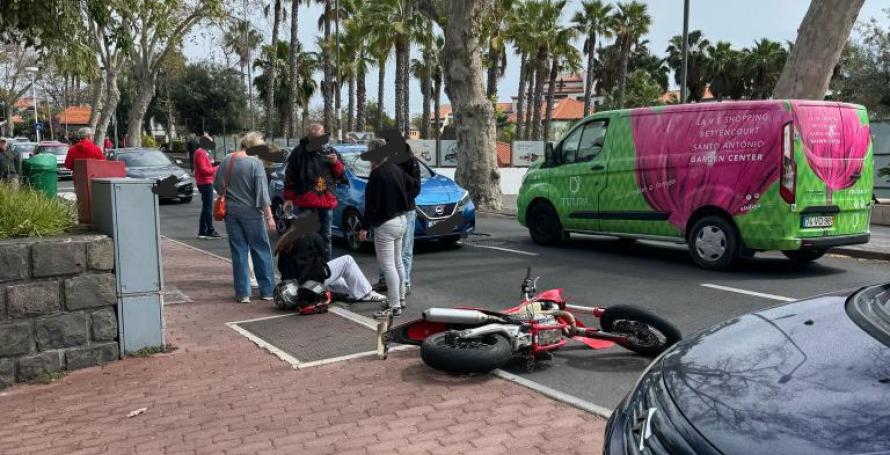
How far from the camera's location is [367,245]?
11.1m

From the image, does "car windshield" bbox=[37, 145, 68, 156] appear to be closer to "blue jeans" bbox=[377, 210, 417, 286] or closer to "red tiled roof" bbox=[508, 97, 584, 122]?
"blue jeans" bbox=[377, 210, 417, 286]

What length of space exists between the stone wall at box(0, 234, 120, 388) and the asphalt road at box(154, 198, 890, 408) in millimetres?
2491

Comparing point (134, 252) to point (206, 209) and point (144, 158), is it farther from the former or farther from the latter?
point (144, 158)

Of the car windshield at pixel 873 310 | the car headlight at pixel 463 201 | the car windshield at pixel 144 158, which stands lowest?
the car headlight at pixel 463 201

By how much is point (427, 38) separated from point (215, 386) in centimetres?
3206

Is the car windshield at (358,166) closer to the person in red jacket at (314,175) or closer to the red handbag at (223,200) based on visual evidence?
the person in red jacket at (314,175)

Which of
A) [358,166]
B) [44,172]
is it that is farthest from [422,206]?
[44,172]

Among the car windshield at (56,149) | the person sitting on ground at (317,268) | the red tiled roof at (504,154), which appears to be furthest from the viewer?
the red tiled roof at (504,154)

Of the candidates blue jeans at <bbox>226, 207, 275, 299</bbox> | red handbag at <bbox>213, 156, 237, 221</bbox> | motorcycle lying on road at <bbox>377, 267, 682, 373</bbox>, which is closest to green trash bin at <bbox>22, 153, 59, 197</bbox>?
red handbag at <bbox>213, 156, 237, 221</bbox>

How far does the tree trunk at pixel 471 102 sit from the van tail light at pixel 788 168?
9772 millimetres

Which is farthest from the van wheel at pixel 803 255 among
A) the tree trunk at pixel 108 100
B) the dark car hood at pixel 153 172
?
the tree trunk at pixel 108 100

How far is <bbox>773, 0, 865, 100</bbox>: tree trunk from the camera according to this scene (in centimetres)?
1234

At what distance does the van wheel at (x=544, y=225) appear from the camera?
11359 millimetres

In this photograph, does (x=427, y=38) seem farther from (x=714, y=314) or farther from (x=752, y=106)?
(x=714, y=314)
